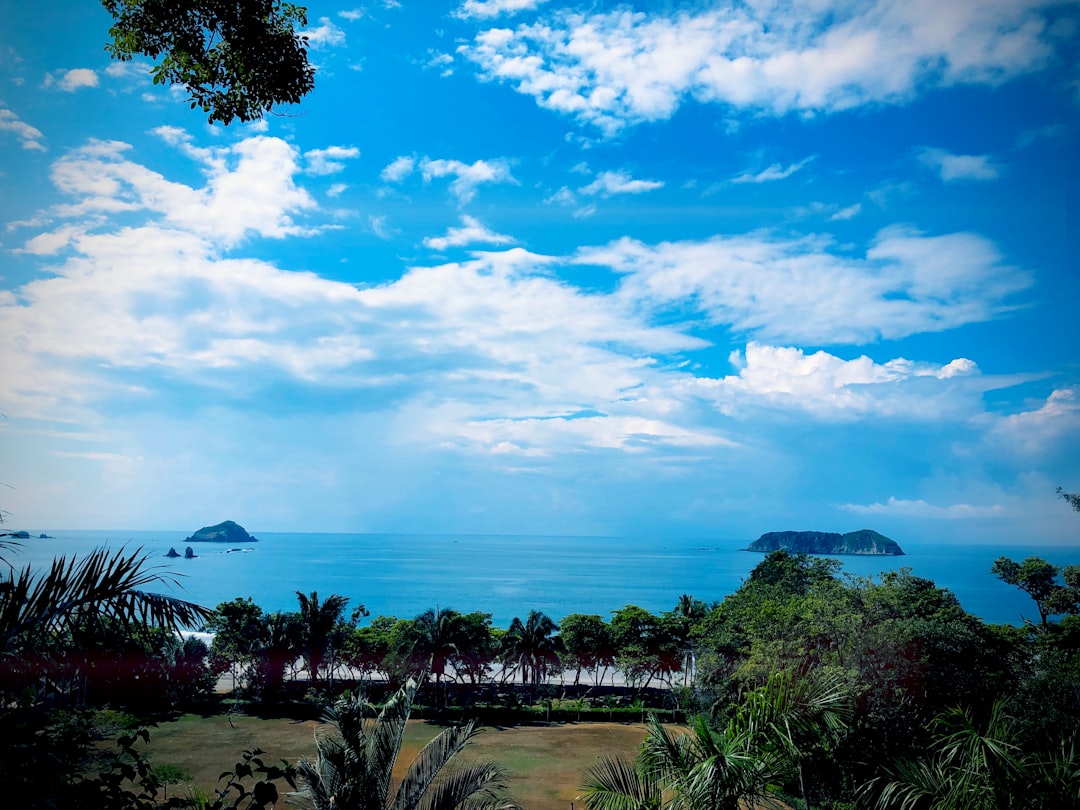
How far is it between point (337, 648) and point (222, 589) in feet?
335

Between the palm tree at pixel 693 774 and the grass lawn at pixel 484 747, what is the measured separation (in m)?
13.9

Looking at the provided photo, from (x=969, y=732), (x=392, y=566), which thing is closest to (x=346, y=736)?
(x=969, y=732)

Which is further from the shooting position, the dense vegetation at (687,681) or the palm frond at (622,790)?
the palm frond at (622,790)

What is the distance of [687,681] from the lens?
125ft

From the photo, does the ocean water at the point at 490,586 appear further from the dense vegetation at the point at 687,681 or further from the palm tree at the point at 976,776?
the palm tree at the point at 976,776

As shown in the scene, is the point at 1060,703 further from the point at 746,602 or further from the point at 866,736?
the point at 746,602

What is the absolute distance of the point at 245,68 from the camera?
19.4 ft

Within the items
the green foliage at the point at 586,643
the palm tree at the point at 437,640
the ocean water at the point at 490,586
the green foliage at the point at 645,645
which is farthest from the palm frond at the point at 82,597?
the ocean water at the point at 490,586

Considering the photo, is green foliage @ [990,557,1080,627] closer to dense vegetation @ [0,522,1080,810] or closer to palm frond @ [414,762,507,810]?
dense vegetation @ [0,522,1080,810]

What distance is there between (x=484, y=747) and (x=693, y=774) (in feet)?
78.7

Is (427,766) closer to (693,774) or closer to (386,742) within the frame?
(386,742)

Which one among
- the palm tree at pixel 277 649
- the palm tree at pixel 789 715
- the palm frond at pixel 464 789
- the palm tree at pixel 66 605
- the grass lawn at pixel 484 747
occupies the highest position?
the palm tree at pixel 66 605

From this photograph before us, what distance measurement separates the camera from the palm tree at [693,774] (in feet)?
24.0

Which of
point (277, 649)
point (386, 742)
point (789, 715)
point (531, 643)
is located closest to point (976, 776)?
point (789, 715)
